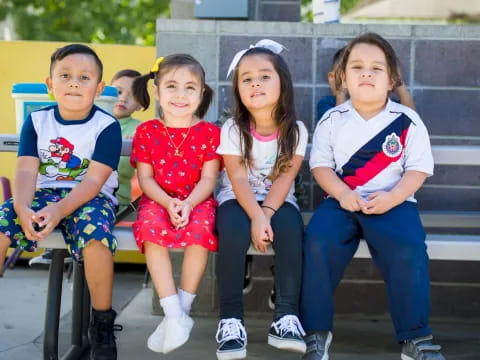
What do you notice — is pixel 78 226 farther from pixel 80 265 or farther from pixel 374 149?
pixel 374 149

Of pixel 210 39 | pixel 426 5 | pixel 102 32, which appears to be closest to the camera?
pixel 210 39

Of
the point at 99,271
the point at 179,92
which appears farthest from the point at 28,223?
the point at 179,92

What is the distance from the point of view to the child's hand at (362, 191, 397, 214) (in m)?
3.32

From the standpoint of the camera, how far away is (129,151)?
377 cm

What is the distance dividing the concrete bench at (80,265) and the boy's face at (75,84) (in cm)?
29

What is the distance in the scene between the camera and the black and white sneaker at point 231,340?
10.2ft

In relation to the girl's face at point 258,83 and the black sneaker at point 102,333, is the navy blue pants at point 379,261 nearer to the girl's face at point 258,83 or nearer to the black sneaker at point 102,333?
the girl's face at point 258,83

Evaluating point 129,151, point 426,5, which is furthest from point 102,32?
point 129,151

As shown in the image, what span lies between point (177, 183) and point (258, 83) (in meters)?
0.56

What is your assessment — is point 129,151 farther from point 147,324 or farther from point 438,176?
point 438,176

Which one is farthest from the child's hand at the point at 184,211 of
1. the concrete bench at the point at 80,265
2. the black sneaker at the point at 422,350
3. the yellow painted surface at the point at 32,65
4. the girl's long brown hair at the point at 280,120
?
the yellow painted surface at the point at 32,65

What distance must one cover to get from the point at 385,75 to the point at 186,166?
0.96 meters

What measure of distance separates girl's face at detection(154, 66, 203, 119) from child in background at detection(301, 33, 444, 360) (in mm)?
578

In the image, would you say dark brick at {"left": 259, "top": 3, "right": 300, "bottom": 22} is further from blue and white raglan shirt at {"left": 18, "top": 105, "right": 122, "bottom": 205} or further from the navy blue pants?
the navy blue pants
